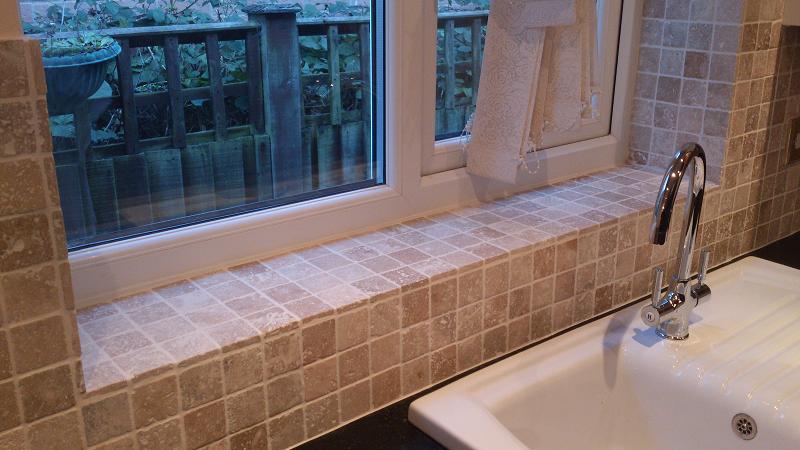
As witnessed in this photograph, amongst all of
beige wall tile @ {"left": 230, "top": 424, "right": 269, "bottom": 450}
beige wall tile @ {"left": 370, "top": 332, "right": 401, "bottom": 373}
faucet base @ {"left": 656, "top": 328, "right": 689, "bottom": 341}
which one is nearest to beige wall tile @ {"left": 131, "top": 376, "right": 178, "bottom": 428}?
beige wall tile @ {"left": 230, "top": 424, "right": 269, "bottom": 450}

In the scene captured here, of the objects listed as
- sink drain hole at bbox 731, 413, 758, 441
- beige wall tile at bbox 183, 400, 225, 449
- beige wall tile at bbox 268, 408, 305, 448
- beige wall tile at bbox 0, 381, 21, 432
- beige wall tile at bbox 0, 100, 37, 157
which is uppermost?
beige wall tile at bbox 0, 100, 37, 157

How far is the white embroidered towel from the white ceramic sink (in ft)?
1.21

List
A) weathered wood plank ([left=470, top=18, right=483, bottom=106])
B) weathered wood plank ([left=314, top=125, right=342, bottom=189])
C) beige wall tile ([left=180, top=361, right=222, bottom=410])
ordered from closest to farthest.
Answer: beige wall tile ([left=180, top=361, right=222, bottom=410]) < weathered wood plank ([left=314, top=125, right=342, bottom=189]) < weathered wood plank ([left=470, top=18, right=483, bottom=106])

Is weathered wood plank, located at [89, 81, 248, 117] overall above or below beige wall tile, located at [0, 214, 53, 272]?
above

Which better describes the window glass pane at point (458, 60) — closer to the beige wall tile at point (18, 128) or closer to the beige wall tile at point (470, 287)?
the beige wall tile at point (470, 287)

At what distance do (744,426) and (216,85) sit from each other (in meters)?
1.05

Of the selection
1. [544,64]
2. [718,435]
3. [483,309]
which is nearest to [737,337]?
[718,435]

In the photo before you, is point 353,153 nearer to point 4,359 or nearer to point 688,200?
point 688,200

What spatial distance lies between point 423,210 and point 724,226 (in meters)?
0.73

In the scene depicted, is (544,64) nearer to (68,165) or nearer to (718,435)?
(718,435)

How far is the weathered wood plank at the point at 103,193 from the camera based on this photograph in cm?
116

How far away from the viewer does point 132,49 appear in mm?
1141

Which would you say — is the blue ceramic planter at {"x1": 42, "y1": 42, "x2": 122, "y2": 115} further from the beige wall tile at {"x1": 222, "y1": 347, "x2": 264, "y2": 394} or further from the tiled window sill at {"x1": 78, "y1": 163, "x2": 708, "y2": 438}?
the beige wall tile at {"x1": 222, "y1": 347, "x2": 264, "y2": 394}

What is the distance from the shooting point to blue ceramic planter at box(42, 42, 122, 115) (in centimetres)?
108
